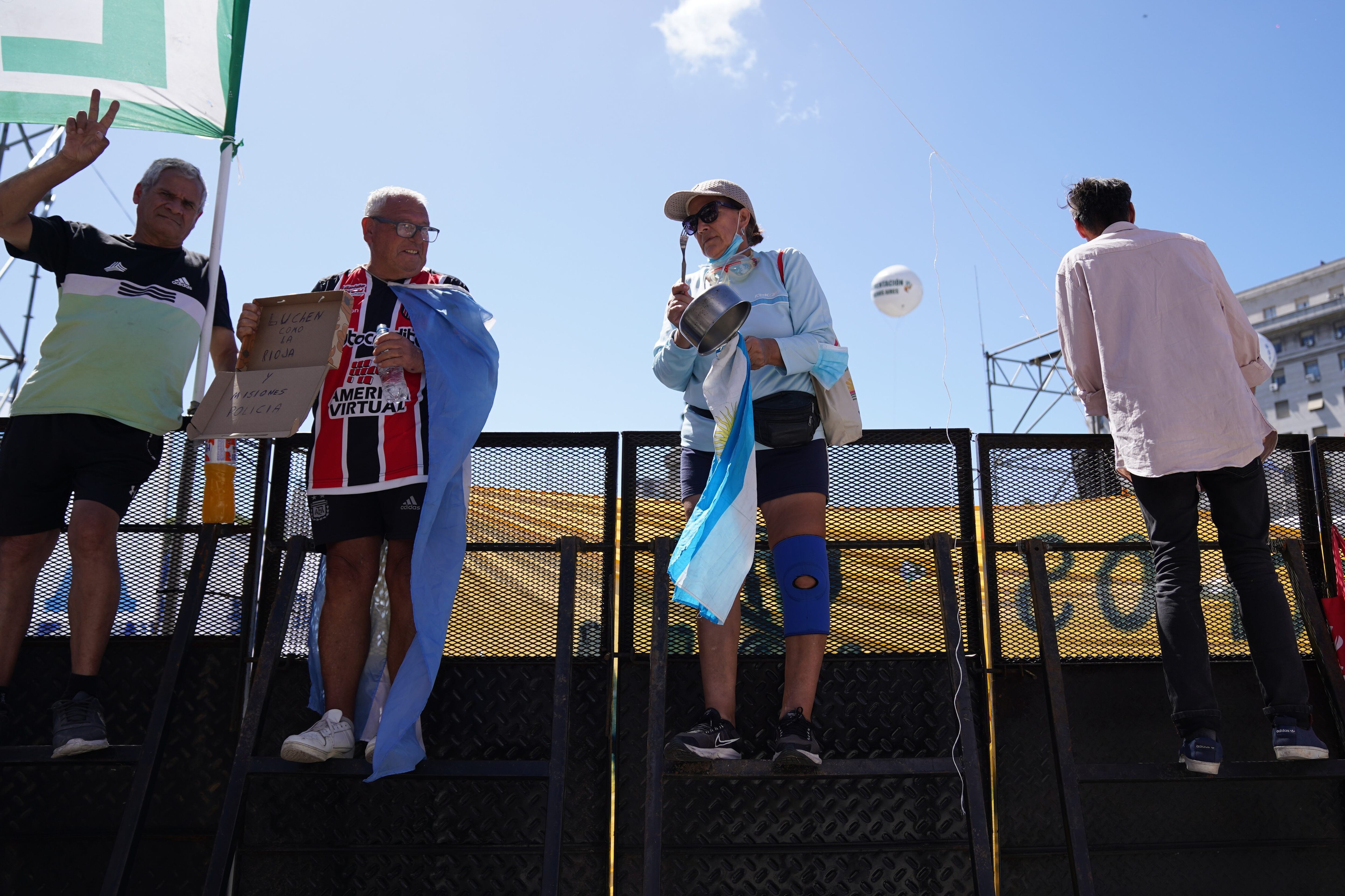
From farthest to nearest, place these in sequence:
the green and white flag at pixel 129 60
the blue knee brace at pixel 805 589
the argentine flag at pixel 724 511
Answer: the green and white flag at pixel 129 60 → the blue knee brace at pixel 805 589 → the argentine flag at pixel 724 511

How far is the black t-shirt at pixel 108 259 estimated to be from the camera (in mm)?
3023

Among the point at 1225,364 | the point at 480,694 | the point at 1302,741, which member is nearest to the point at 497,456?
the point at 480,694

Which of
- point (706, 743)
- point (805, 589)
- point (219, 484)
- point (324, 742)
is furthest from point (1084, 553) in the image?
point (219, 484)

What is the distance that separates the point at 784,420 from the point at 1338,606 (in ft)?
6.97

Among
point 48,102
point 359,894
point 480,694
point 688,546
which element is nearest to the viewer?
point 688,546

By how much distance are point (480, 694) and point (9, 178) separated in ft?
7.30

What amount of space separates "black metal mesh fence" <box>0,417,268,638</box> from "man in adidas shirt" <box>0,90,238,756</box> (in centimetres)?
14

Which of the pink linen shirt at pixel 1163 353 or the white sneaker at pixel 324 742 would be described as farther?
the pink linen shirt at pixel 1163 353

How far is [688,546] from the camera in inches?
104

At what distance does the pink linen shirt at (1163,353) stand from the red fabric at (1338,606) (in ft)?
2.18

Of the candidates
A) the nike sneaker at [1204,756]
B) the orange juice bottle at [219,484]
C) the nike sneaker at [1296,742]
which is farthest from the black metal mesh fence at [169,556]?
the nike sneaker at [1296,742]

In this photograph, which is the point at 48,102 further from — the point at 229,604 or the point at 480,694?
the point at 480,694

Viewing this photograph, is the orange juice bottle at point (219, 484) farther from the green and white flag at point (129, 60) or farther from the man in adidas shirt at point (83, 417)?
the green and white flag at point (129, 60)

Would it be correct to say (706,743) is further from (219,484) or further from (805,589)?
(219,484)
